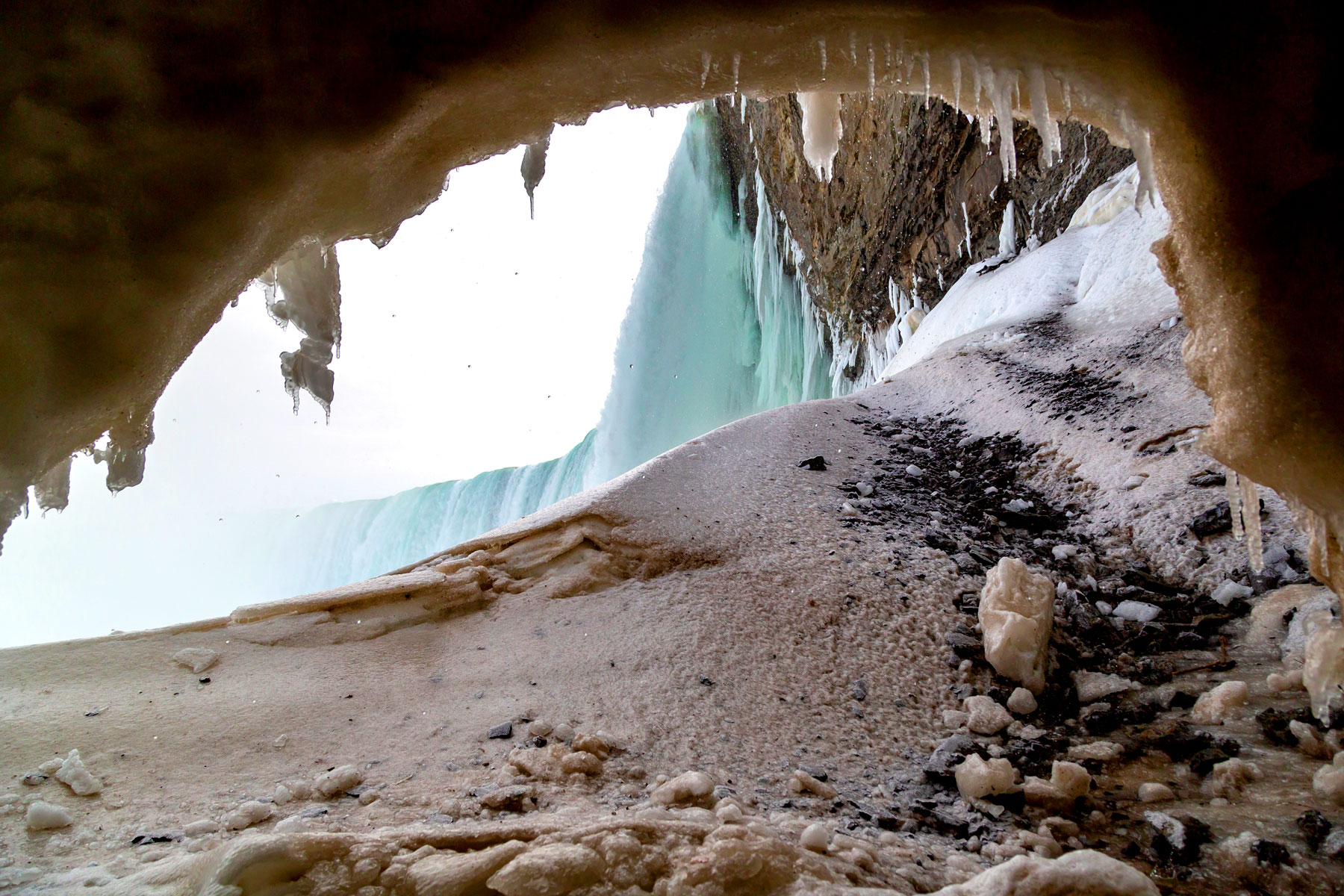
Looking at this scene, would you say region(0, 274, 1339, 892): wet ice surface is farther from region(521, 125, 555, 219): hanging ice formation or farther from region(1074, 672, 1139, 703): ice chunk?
region(521, 125, 555, 219): hanging ice formation

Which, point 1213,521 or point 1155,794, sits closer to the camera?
point 1155,794

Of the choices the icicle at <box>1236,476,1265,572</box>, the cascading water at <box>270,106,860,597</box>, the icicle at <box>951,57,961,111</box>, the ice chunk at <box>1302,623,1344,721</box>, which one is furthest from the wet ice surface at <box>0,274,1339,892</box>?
the cascading water at <box>270,106,860,597</box>

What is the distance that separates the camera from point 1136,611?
2.32m

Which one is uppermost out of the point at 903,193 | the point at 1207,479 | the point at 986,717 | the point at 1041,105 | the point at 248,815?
the point at 903,193

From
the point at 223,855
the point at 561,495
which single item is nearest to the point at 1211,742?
the point at 223,855

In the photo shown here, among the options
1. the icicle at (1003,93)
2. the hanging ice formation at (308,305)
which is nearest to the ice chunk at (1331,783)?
the icicle at (1003,93)

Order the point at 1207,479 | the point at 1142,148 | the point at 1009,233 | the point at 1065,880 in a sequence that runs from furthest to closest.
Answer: the point at 1009,233
the point at 1207,479
the point at 1142,148
the point at 1065,880

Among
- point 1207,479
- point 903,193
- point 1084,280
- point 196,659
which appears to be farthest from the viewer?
point 903,193

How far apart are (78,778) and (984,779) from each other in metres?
2.30

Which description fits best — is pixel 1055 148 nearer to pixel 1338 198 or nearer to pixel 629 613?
pixel 1338 198

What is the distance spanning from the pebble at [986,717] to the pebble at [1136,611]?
2.53ft

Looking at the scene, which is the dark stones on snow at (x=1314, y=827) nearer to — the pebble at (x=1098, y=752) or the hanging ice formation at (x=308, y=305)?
the pebble at (x=1098, y=752)

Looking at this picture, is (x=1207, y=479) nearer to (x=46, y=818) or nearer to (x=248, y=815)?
(x=248, y=815)

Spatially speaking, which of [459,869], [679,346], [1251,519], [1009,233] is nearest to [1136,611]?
[1251,519]
